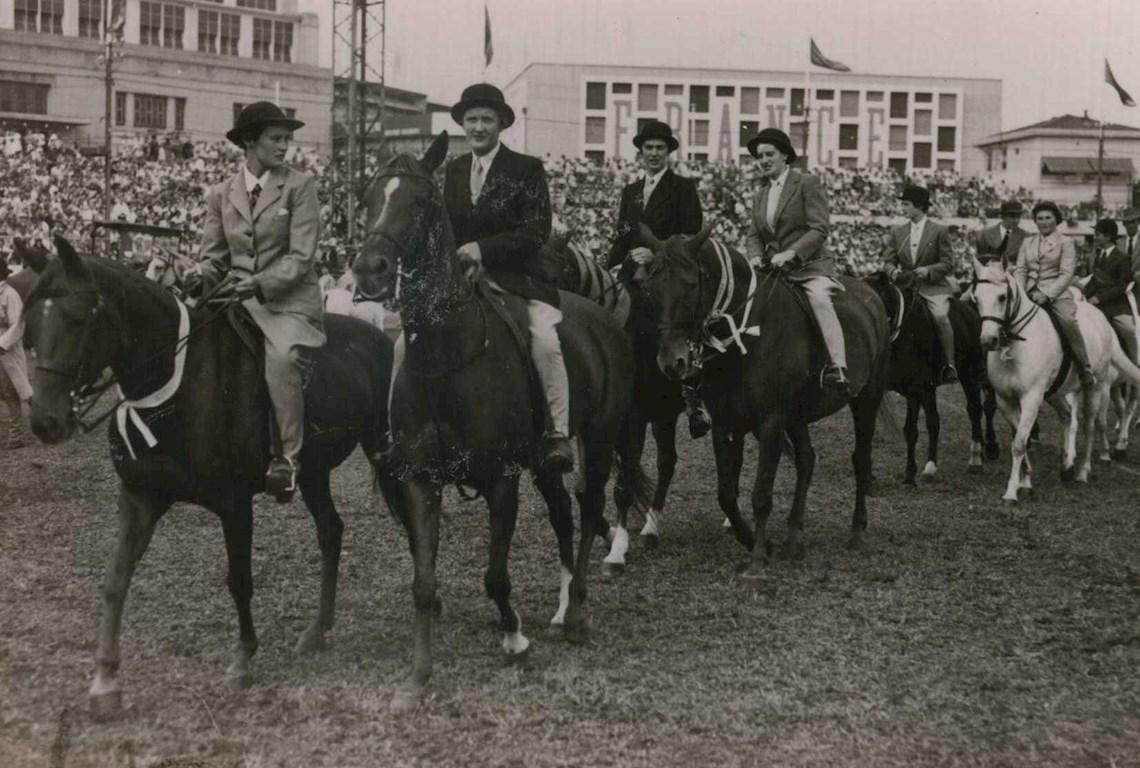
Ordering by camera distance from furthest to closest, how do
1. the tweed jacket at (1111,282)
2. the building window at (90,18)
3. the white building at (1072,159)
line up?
the white building at (1072,159)
the building window at (90,18)
the tweed jacket at (1111,282)

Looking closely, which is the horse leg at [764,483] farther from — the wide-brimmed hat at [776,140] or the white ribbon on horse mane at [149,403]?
the white ribbon on horse mane at [149,403]

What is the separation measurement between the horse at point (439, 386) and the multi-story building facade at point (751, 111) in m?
66.4

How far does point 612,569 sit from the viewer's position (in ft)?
26.8

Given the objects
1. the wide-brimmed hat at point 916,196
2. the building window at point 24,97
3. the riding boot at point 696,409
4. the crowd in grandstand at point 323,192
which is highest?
the building window at point 24,97

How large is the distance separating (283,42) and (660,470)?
6653 cm

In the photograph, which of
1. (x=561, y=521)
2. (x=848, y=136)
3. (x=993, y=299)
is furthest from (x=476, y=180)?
(x=848, y=136)

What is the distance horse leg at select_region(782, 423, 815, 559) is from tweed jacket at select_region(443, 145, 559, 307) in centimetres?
342

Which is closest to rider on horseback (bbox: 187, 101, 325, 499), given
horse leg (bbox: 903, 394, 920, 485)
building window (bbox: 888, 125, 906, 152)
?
horse leg (bbox: 903, 394, 920, 485)

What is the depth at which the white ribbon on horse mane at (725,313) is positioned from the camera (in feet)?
25.5

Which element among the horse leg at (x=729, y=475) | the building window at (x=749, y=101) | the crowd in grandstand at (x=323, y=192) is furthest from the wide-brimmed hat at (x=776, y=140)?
the building window at (x=749, y=101)

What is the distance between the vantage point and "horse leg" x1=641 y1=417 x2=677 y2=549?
899 cm

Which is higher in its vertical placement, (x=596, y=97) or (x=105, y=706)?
(x=596, y=97)

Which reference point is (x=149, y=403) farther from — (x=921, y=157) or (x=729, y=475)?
(x=921, y=157)

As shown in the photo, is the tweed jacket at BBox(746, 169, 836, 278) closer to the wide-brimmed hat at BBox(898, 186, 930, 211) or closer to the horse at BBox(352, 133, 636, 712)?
the horse at BBox(352, 133, 636, 712)
